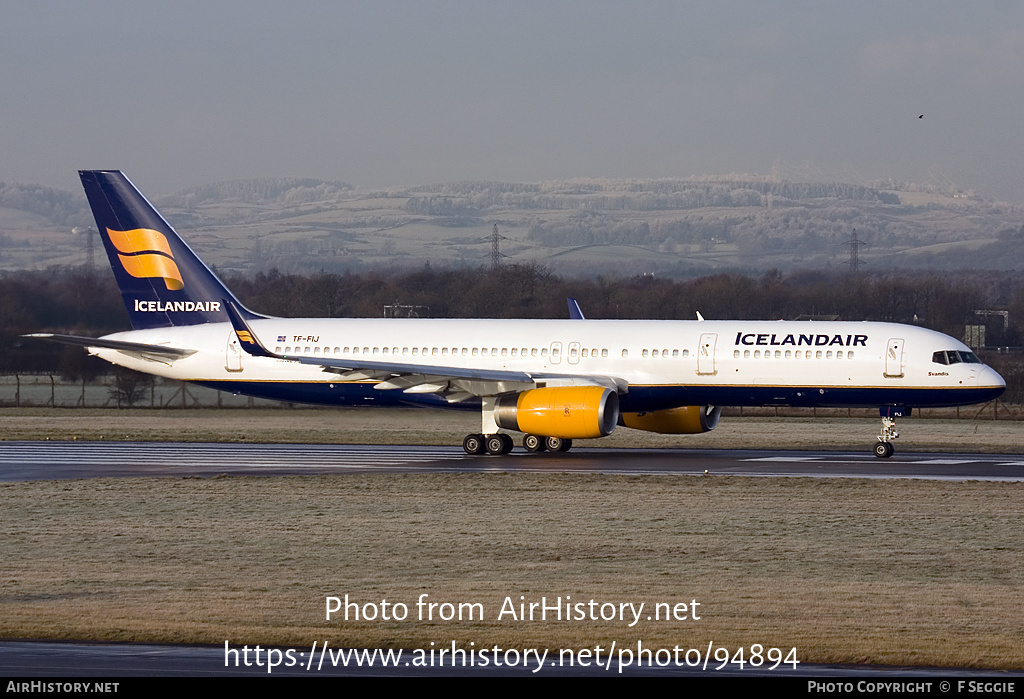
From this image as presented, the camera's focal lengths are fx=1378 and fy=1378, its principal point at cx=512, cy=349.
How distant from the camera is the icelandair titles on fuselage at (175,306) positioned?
40.7 metres

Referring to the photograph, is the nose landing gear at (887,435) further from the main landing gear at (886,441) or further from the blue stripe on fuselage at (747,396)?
the blue stripe on fuselage at (747,396)

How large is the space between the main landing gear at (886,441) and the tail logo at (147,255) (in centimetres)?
2045

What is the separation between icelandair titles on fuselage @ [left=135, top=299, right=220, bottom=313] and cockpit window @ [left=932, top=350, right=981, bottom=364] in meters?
20.3

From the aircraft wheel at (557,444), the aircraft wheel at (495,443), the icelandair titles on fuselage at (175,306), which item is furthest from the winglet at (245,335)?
the aircraft wheel at (557,444)

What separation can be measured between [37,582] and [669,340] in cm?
2171

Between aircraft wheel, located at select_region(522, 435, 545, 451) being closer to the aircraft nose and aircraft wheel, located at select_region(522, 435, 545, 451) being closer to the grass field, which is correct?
the grass field

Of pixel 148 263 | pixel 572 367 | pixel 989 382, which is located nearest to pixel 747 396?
pixel 572 367

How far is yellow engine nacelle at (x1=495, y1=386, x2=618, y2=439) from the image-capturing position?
32.5 m

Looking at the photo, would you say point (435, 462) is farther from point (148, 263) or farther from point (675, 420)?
point (148, 263)

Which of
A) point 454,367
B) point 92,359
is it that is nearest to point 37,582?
point 454,367

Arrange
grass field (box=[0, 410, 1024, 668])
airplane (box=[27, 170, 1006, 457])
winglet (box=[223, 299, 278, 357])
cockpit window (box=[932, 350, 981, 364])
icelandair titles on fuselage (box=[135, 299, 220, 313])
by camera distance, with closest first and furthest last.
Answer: grass field (box=[0, 410, 1024, 668])
airplane (box=[27, 170, 1006, 457])
cockpit window (box=[932, 350, 981, 364])
winglet (box=[223, 299, 278, 357])
icelandair titles on fuselage (box=[135, 299, 220, 313])

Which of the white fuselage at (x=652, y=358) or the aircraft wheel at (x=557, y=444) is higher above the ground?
the white fuselage at (x=652, y=358)

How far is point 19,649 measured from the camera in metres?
12.2

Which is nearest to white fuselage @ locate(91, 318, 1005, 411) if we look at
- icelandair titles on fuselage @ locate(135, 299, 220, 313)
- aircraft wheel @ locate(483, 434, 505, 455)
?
aircraft wheel @ locate(483, 434, 505, 455)
